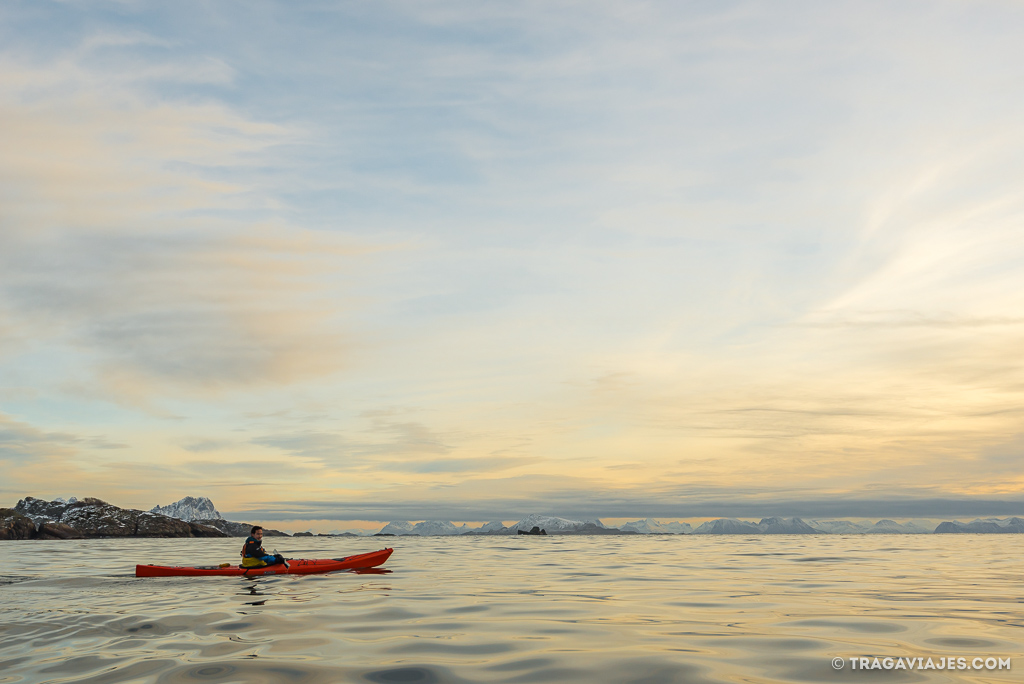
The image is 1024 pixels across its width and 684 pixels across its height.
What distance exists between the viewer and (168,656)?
10820mm

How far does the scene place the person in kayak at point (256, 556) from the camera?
91.4 ft

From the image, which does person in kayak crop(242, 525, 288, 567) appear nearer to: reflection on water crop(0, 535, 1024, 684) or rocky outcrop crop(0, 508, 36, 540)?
reflection on water crop(0, 535, 1024, 684)

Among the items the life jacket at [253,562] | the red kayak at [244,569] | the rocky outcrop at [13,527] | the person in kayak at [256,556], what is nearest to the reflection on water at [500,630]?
the red kayak at [244,569]

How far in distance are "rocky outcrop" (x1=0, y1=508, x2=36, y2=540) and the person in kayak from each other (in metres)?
201

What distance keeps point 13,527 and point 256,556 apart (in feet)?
681

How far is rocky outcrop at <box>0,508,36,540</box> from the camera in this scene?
18138cm

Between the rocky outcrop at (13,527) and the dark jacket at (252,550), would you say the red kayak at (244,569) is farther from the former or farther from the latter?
the rocky outcrop at (13,527)

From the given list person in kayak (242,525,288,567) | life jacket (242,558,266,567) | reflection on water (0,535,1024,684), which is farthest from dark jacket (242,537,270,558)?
reflection on water (0,535,1024,684)

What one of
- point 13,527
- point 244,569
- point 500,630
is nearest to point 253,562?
point 244,569

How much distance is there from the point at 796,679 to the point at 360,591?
52.3 feet

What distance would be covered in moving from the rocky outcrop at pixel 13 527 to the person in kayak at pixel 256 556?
658ft

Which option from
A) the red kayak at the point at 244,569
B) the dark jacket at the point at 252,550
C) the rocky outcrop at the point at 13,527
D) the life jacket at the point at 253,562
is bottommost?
the rocky outcrop at the point at 13,527

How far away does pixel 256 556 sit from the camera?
92.8ft

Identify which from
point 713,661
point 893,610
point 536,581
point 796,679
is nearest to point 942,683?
point 796,679
